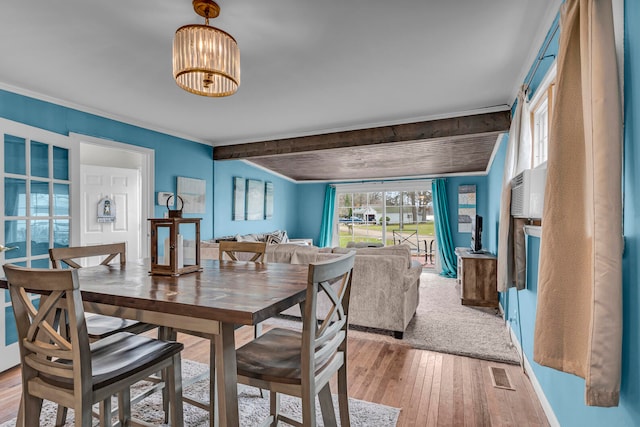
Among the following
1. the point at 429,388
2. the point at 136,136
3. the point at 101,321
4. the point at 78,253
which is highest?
the point at 136,136

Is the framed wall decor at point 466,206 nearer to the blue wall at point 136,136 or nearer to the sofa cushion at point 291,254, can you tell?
the sofa cushion at point 291,254

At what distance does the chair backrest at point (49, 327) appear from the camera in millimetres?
1079

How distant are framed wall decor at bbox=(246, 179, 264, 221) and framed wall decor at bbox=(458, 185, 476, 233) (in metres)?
4.00

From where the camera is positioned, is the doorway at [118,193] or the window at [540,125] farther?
the doorway at [118,193]

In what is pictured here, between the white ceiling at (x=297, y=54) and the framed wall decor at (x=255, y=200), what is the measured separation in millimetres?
2689

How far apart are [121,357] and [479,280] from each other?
12.5 feet

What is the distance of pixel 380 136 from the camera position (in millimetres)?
4145

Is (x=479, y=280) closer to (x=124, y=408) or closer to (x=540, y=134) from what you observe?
(x=540, y=134)

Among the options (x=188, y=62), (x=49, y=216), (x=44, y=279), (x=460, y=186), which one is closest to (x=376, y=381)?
(x=44, y=279)

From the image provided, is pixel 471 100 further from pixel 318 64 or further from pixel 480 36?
pixel 318 64

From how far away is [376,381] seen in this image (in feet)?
7.96

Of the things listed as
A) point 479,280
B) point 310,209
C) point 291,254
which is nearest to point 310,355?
point 291,254

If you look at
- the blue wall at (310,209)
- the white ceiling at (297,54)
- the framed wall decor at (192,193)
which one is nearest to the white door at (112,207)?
the framed wall decor at (192,193)

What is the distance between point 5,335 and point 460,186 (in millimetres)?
6962
